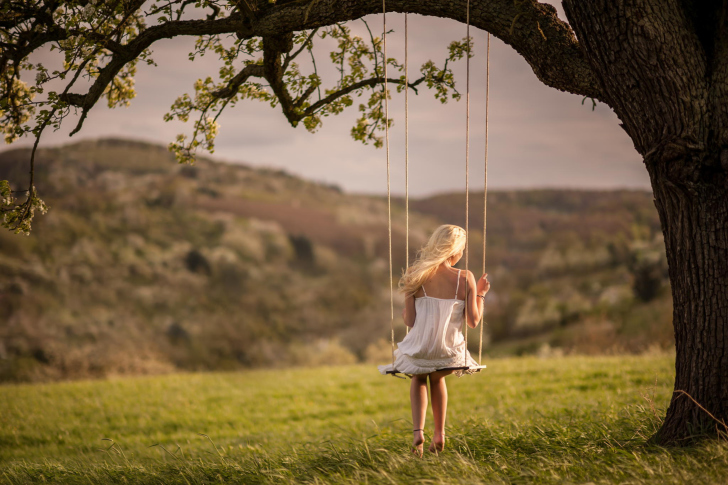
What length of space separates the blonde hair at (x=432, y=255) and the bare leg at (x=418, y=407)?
2.12ft

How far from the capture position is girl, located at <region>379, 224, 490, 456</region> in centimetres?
386

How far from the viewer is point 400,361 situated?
3.96 m

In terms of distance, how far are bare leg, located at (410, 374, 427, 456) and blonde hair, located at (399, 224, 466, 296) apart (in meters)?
0.65

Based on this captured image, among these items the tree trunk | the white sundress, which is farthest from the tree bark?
the white sundress

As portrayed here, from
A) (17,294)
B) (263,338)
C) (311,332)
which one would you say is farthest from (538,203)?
(17,294)

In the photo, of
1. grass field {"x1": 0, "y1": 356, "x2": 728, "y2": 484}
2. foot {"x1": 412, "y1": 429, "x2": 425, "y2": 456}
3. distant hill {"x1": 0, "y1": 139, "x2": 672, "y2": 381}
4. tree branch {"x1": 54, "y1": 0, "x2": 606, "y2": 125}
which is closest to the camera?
grass field {"x1": 0, "y1": 356, "x2": 728, "y2": 484}

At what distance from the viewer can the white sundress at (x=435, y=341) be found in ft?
12.6

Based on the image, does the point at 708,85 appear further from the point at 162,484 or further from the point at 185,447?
the point at 185,447

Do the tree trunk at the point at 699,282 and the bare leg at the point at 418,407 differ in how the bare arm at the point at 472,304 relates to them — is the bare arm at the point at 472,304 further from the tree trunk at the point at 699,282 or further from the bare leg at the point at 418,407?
the tree trunk at the point at 699,282

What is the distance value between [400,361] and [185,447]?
4191mm

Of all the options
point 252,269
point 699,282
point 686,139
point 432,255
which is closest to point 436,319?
point 432,255

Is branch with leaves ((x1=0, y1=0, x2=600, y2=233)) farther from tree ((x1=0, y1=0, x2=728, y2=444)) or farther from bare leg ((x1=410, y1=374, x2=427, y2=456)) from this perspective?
bare leg ((x1=410, y1=374, x2=427, y2=456))

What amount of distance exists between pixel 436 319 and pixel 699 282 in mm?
1712

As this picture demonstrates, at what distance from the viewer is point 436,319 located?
390cm
